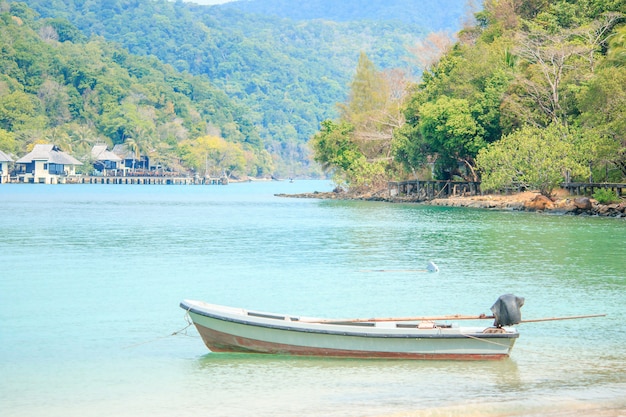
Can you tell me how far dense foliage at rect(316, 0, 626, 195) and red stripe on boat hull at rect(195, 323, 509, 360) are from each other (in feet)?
121

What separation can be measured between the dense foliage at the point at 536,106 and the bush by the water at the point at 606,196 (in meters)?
1.60

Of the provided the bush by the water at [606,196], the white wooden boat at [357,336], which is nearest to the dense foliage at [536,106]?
the bush by the water at [606,196]

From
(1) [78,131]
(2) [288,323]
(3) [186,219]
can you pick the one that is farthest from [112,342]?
(1) [78,131]

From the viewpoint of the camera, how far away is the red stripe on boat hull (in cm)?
1545

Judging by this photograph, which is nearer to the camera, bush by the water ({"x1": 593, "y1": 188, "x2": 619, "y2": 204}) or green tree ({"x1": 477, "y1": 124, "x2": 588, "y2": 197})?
bush by the water ({"x1": 593, "y1": 188, "x2": 619, "y2": 204})

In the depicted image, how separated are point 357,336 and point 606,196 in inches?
1660

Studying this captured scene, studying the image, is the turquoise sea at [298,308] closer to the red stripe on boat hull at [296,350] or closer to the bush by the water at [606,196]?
the red stripe on boat hull at [296,350]

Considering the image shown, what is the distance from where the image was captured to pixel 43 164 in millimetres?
150750

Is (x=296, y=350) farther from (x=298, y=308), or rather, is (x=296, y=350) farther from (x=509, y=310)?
(x=298, y=308)

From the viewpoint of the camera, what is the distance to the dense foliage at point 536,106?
5247 cm

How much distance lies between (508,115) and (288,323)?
160 ft

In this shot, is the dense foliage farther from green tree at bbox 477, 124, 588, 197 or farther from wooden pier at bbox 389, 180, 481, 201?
wooden pier at bbox 389, 180, 481, 201

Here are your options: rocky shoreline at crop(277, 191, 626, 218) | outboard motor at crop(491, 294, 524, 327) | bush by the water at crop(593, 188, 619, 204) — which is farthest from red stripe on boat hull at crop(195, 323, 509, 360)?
bush by the water at crop(593, 188, 619, 204)

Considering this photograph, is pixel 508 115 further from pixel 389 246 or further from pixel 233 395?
pixel 233 395
